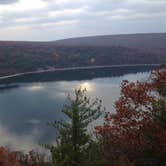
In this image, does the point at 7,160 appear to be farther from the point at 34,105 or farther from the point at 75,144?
the point at 34,105

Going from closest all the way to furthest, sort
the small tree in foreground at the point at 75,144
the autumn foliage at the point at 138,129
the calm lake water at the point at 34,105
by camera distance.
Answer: the small tree in foreground at the point at 75,144 → the autumn foliage at the point at 138,129 → the calm lake water at the point at 34,105

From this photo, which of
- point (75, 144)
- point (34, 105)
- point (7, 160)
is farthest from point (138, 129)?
point (34, 105)

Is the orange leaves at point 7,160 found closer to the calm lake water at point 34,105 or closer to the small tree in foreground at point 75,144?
the calm lake water at point 34,105

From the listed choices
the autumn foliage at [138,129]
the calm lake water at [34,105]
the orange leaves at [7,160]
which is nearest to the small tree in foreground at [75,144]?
the autumn foliage at [138,129]

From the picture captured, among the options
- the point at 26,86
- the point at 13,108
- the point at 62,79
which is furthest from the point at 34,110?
the point at 62,79

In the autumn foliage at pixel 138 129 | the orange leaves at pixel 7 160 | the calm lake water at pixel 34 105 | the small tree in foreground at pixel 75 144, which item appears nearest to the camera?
the small tree in foreground at pixel 75 144

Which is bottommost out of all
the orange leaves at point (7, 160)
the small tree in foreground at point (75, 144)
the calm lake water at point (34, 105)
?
the calm lake water at point (34, 105)
